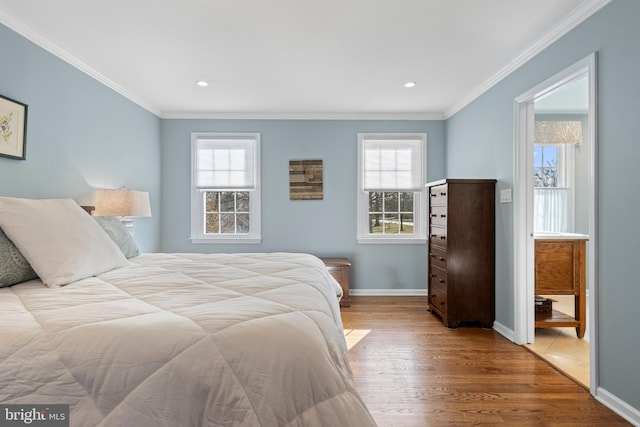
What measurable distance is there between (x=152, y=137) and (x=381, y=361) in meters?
3.81

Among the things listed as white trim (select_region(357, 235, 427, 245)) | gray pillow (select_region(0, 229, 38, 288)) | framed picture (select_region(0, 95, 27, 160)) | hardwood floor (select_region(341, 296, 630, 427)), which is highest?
framed picture (select_region(0, 95, 27, 160))

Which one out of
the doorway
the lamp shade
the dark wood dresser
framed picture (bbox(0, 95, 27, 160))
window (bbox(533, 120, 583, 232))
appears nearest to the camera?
the doorway

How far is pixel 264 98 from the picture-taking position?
13.2 ft

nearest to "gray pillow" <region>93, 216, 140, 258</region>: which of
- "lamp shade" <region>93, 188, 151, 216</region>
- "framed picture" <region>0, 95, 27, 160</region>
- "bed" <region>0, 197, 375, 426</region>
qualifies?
"lamp shade" <region>93, 188, 151, 216</region>

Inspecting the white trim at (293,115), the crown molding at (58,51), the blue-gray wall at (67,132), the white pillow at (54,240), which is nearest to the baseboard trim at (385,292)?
the white trim at (293,115)

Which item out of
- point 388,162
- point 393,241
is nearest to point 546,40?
point 388,162

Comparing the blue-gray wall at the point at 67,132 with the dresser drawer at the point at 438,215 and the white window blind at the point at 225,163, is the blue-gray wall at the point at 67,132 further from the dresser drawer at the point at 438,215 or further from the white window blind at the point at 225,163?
the dresser drawer at the point at 438,215

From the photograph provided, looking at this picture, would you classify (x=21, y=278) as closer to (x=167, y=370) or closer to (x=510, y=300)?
(x=167, y=370)

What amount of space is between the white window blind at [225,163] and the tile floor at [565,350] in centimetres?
369

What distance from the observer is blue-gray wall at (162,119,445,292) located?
465cm

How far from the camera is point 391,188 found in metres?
4.72

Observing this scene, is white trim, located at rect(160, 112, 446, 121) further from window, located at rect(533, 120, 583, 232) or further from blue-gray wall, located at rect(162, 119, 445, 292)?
window, located at rect(533, 120, 583, 232)

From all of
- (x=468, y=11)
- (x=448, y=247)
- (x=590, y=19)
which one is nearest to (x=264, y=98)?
(x=468, y=11)

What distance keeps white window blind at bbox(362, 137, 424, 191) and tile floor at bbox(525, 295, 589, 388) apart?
2257 millimetres
